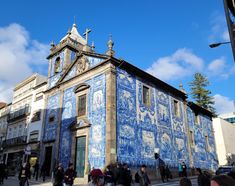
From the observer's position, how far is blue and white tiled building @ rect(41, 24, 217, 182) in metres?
15.8

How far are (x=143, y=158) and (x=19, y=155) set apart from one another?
1463 cm

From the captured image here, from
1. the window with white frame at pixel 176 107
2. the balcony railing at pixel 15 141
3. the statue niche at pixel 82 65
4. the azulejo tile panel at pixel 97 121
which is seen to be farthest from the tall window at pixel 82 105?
the balcony railing at pixel 15 141

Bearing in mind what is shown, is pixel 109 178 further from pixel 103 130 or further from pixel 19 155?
pixel 19 155

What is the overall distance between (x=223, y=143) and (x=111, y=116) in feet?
66.7

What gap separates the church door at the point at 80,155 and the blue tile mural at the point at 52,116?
11.8ft

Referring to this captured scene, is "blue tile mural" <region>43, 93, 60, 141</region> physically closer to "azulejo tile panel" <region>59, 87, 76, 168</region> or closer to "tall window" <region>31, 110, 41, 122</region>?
"azulejo tile panel" <region>59, 87, 76, 168</region>

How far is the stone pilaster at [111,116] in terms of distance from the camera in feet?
47.6

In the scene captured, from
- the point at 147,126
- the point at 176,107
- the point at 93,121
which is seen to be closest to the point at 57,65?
the point at 93,121

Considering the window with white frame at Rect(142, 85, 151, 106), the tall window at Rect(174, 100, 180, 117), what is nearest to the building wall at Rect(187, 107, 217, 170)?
the tall window at Rect(174, 100, 180, 117)

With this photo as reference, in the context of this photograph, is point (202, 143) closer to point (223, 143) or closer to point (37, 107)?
point (223, 143)

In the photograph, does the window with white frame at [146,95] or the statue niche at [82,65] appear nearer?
the statue niche at [82,65]

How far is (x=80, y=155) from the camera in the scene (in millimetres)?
16859

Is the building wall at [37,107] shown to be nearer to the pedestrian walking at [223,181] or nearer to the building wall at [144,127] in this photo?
the building wall at [144,127]

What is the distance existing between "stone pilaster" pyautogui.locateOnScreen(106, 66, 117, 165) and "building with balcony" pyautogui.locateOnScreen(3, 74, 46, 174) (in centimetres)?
1012
